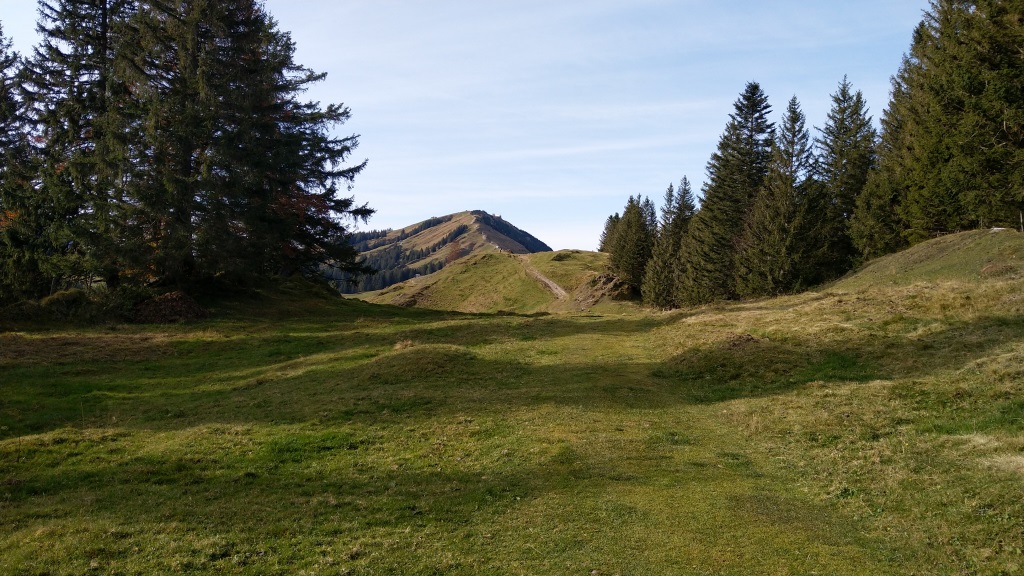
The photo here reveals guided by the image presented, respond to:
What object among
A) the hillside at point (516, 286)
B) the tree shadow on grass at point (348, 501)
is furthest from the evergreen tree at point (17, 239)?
the hillside at point (516, 286)

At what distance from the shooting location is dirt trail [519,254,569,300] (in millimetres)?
97044

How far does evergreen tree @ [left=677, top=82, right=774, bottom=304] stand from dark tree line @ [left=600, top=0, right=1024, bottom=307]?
0.12m

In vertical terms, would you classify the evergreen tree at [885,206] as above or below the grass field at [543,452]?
above

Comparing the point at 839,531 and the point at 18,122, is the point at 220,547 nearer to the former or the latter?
the point at 839,531

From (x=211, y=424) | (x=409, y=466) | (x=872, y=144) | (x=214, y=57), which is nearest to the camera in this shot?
(x=409, y=466)

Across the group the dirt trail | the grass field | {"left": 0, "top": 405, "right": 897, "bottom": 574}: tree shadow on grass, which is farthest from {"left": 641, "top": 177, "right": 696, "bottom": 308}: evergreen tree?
{"left": 0, "top": 405, "right": 897, "bottom": 574}: tree shadow on grass

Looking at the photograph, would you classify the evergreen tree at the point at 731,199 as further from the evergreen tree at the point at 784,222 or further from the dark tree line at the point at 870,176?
the evergreen tree at the point at 784,222

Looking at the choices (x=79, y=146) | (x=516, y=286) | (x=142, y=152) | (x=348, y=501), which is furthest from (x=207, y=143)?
(x=516, y=286)

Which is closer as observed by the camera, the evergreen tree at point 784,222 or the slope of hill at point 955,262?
the slope of hill at point 955,262

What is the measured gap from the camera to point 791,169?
46969 mm

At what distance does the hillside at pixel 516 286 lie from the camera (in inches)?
3625

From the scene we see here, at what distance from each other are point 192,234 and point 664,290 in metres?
58.3

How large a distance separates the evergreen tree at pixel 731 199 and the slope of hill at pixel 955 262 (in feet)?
70.9

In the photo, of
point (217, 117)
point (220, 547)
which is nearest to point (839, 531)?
Answer: point (220, 547)
